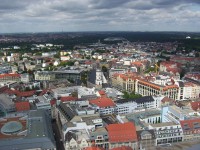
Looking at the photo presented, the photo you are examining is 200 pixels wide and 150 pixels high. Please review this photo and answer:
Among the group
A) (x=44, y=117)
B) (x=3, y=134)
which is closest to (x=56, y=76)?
(x=44, y=117)

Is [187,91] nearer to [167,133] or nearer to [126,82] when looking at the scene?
[126,82]

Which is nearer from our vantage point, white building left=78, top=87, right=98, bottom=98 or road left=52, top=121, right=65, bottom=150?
road left=52, top=121, right=65, bottom=150

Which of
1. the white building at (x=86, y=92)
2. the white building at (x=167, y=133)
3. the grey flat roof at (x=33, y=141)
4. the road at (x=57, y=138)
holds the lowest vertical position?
the road at (x=57, y=138)

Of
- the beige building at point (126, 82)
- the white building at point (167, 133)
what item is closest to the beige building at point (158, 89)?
the beige building at point (126, 82)

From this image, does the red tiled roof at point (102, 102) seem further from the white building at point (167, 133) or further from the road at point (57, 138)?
the white building at point (167, 133)

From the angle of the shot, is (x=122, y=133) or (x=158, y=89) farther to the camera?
(x=158, y=89)

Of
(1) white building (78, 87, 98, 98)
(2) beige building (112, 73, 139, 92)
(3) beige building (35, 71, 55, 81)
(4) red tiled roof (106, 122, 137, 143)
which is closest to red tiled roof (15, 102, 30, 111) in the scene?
(1) white building (78, 87, 98, 98)

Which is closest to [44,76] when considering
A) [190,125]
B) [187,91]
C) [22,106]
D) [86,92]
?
[86,92]

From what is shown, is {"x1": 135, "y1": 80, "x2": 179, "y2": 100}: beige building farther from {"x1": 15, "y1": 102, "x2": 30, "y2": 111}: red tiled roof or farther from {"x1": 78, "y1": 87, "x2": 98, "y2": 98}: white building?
Result: {"x1": 15, "y1": 102, "x2": 30, "y2": 111}: red tiled roof
